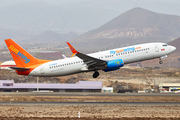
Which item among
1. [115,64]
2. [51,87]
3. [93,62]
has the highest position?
[93,62]

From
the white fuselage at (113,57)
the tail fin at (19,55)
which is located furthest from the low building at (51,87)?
the white fuselage at (113,57)

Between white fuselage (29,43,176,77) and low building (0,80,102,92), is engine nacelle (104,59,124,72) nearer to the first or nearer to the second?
white fuselage (29,43,176,77)

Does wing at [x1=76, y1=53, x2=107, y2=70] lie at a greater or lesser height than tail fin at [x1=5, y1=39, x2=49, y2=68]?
lesser

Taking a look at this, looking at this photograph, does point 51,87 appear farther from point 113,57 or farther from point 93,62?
point 113,57

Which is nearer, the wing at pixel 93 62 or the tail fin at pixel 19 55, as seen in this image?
the wing at pixel 93 62

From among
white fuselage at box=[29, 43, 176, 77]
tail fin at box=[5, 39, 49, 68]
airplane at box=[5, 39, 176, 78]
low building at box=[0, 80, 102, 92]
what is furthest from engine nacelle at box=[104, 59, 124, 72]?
low building at box=[0, 80, 102, 92]

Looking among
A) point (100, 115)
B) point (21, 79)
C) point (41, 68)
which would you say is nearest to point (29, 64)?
point (41, 68)

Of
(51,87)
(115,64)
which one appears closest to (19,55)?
(115,64)

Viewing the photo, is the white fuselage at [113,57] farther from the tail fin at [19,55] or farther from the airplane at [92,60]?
the tail fin at [19,55]

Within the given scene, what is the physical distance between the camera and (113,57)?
198 feet

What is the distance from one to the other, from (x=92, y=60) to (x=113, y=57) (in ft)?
14.1

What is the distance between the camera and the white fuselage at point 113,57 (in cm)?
6000

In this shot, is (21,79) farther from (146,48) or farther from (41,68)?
(146,48)

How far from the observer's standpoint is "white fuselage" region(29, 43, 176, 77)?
60.0 metres
